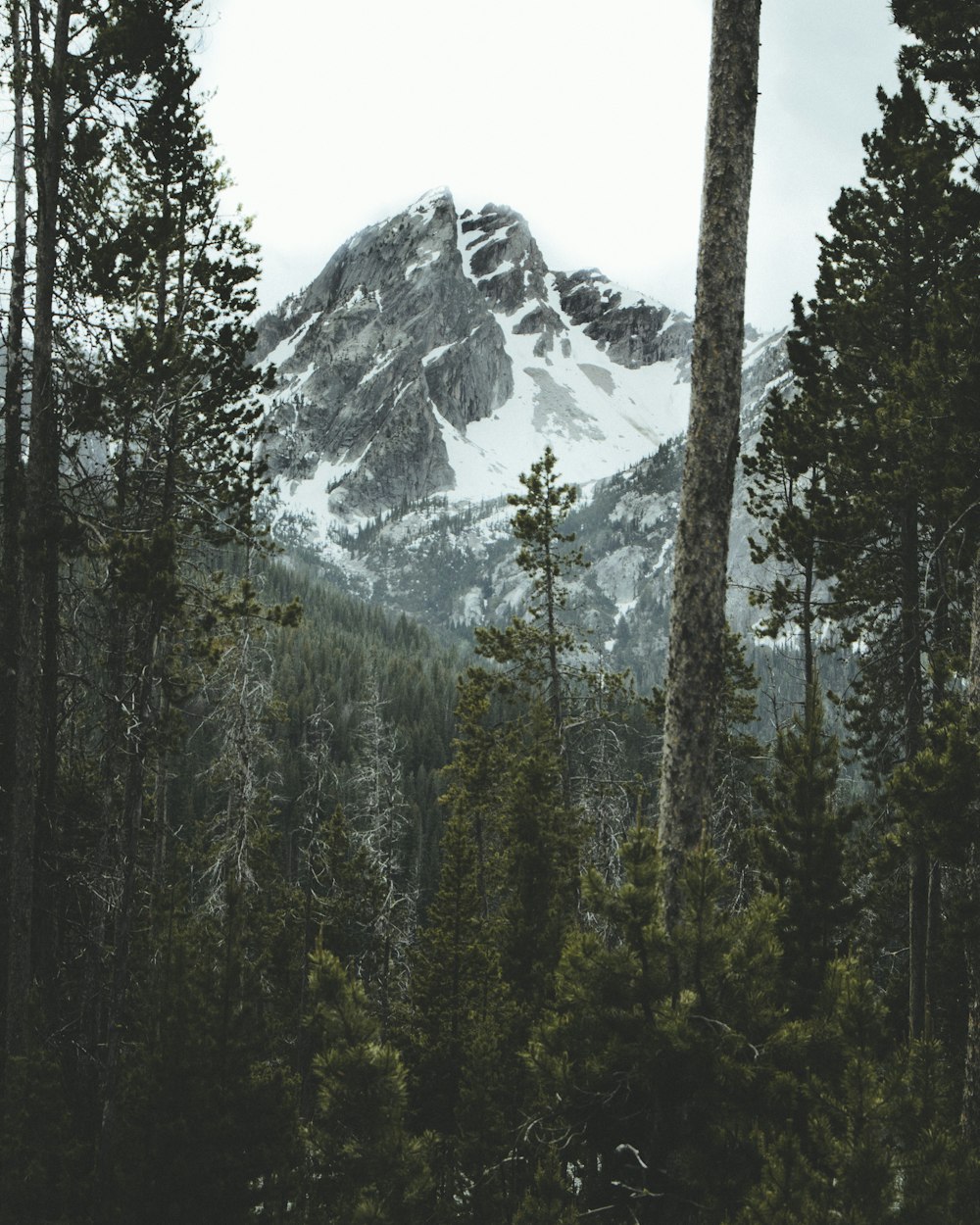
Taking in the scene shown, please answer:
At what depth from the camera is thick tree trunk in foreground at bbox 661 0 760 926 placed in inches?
170

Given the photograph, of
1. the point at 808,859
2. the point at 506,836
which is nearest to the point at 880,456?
the point at 808,859

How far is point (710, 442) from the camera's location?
15.0 ft

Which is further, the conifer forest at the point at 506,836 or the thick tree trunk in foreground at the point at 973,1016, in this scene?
the thick tree trunk in foreground at the point at 973,1016

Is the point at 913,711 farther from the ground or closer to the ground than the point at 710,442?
closer to the ground

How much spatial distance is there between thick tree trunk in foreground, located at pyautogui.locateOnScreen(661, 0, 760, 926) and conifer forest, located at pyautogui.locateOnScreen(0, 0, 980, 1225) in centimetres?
6

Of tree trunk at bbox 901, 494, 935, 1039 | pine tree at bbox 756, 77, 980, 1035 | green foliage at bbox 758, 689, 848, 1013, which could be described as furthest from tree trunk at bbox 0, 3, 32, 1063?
tree trunk at bbox 901, 494, 935, 1039

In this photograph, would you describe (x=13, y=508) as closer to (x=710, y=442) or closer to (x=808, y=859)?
(x=710, y=442)

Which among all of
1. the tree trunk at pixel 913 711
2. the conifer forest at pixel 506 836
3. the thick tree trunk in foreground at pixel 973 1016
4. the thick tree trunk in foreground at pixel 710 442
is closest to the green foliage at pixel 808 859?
the conifer forest at pixel 506 836

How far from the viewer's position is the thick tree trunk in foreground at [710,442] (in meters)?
4.32

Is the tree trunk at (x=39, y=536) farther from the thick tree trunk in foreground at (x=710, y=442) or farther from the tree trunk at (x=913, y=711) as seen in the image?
the tree trunk at (x=913, y=711)

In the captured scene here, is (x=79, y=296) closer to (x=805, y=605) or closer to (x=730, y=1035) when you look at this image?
(x=730, y=1035)

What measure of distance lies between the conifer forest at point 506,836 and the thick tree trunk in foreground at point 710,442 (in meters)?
0.06

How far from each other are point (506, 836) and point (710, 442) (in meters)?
13.2

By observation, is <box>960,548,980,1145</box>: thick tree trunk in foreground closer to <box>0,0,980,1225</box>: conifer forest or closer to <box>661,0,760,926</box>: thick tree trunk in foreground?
<box>0,0,980,1225</box>: conifer forest
